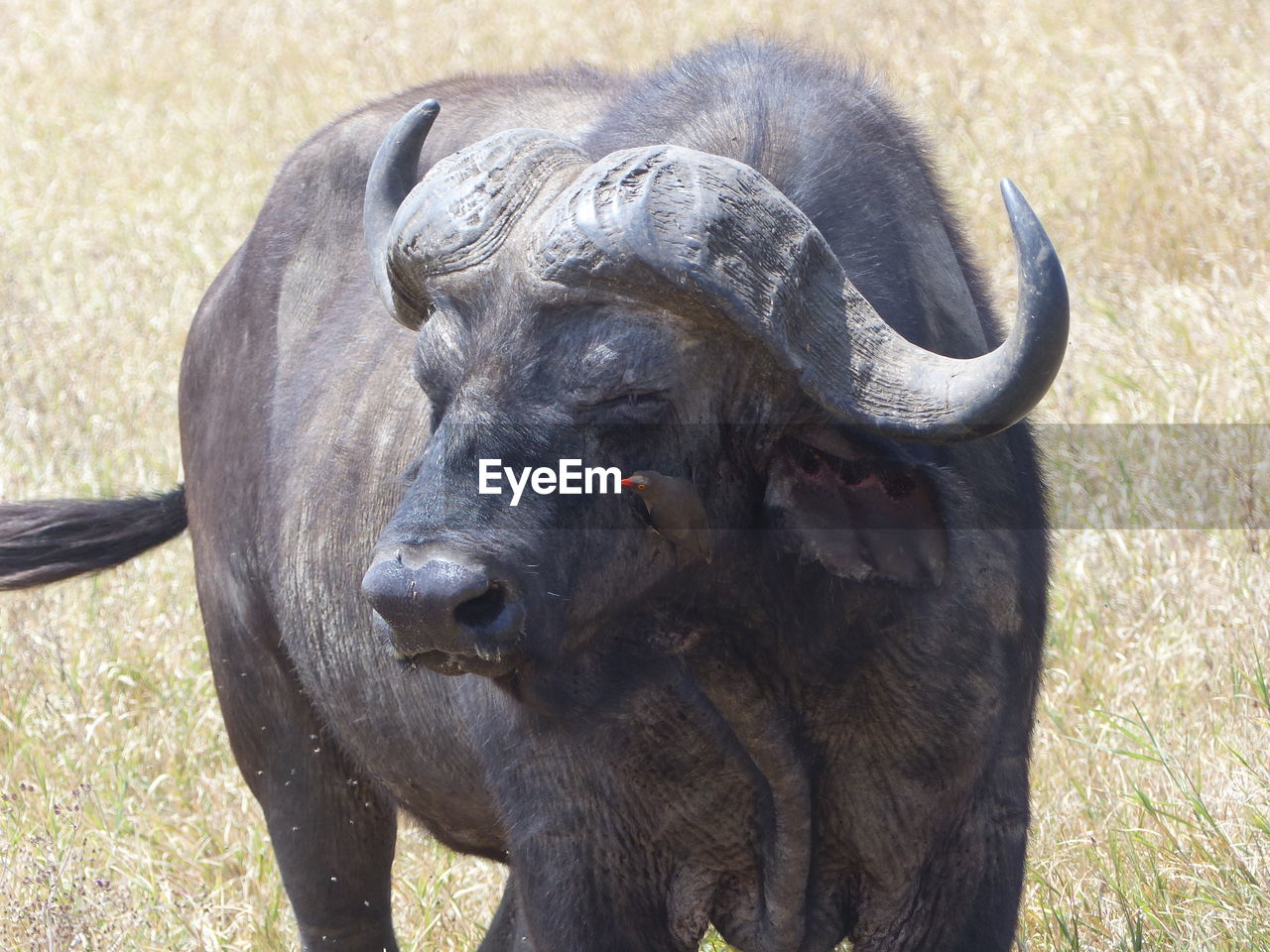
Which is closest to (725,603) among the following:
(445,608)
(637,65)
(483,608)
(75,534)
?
(483,608)

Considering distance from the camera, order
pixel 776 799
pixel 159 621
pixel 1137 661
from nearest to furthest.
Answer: pixel 776 799, pixel 1137 661, pixel 159 621

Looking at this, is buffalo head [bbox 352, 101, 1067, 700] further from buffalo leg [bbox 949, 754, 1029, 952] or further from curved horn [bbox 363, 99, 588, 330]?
buffalo leg [bbox 949, 754, 1029, 952]

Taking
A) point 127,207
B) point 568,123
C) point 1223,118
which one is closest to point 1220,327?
point 1223,118

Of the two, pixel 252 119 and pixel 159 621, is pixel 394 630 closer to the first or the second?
pixel 159 621

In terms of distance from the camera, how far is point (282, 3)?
14.4 m

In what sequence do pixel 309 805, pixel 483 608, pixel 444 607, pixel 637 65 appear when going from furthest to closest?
pixel 637 65, pixel 309 805, pixel 483 608, pixel 444 607

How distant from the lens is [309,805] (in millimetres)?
4430

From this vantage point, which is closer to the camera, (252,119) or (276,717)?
(276,717)

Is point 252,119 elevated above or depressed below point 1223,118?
below

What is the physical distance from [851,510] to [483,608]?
0.71m

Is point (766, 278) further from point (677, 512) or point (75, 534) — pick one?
point (75, 534)

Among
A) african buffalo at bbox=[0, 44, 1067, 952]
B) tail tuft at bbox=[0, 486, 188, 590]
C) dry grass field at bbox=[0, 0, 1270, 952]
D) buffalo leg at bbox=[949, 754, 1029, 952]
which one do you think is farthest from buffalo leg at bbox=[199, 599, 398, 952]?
buffalo leg at bbox=[949, 754, 1029, 952]

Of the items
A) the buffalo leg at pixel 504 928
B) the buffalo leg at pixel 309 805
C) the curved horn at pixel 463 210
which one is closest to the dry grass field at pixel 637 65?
the buffalo leg at pixel 309 805

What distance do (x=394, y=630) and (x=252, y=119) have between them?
33.9 ft
